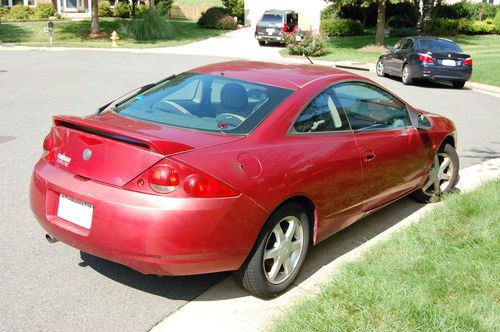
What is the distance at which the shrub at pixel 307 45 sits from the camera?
28297mm

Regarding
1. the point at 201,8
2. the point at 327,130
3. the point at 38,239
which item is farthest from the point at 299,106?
the point at 201,8

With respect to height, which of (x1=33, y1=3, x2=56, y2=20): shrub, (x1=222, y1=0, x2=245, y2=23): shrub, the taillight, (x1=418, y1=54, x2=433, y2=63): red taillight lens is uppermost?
(x1=222, y1=0, x2=245, y2=23): shrub

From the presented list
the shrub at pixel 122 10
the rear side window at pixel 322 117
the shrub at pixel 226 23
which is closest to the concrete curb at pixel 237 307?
the rear side window at pixel 322 117

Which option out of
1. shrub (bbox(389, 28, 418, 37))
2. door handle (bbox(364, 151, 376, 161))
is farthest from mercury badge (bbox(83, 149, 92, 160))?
shrub (bbox(389, 28, 418, 37))

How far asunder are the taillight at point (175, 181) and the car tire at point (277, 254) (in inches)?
22.7

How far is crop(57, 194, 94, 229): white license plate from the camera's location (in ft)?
11.8

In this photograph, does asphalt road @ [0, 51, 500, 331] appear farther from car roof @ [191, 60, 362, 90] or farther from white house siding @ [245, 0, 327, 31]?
white house siding @ [245, 0, 327, 31]

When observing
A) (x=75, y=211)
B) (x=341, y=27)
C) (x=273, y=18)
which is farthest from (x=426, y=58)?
(x=341, y=27)

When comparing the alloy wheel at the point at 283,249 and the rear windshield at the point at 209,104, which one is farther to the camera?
the rear windshield at the point at 209,104

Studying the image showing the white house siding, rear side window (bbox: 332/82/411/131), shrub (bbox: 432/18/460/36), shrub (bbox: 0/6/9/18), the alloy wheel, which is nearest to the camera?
the alloy wheel

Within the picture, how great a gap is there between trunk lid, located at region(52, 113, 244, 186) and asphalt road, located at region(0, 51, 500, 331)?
2.83 feet

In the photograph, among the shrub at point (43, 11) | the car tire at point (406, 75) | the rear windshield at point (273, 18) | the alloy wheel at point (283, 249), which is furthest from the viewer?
the shrub at point (43, 11)

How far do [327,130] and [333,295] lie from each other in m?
1.36

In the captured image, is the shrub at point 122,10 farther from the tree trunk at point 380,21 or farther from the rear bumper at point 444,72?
the rear bumper at point 444,72
